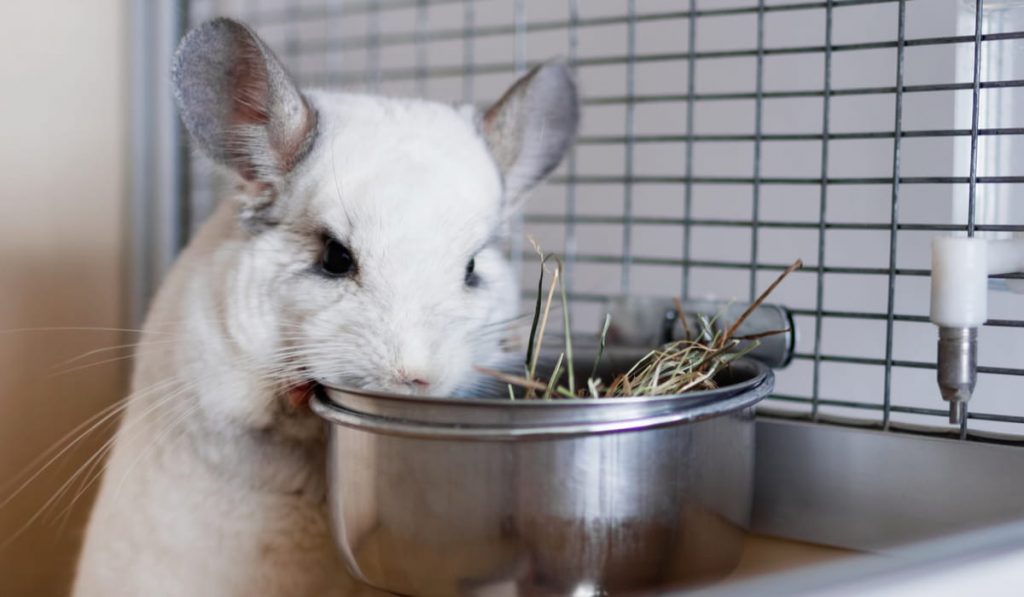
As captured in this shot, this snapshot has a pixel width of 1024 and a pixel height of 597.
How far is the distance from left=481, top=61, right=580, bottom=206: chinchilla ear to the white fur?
0.04 meters

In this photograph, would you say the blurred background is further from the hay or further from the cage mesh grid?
the hay

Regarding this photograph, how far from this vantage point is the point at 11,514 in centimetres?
117

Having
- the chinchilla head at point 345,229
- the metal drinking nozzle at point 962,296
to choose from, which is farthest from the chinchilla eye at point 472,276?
the metal drinking nozzle at point 962,296

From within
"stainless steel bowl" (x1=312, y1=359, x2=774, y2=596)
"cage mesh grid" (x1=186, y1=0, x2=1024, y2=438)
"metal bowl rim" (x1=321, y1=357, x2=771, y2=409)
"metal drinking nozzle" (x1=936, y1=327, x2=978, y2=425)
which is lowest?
"stainless steel bowl" (x1=312, y1=359, x2=774, y2=596)

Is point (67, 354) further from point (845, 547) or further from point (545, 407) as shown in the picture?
point (845, 547)

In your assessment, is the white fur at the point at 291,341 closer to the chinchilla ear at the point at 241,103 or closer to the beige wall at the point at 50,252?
the chinchilla ear at the point at 241,103

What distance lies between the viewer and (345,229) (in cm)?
90

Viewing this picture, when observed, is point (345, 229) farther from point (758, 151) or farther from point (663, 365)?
point (758, 151)

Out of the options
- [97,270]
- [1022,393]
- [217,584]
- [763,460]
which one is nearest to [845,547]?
[763,460]

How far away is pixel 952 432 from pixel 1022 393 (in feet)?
0.22

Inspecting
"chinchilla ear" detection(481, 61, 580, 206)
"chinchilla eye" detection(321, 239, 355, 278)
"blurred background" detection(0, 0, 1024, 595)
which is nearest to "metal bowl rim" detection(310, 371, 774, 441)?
"chinchilla eye" detection(321, 239, 355, 278)

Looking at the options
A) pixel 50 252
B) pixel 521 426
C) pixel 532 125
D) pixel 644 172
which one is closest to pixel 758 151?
pixel 532 125

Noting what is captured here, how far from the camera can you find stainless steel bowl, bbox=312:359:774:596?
2.31ft

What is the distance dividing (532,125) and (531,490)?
0.50m
